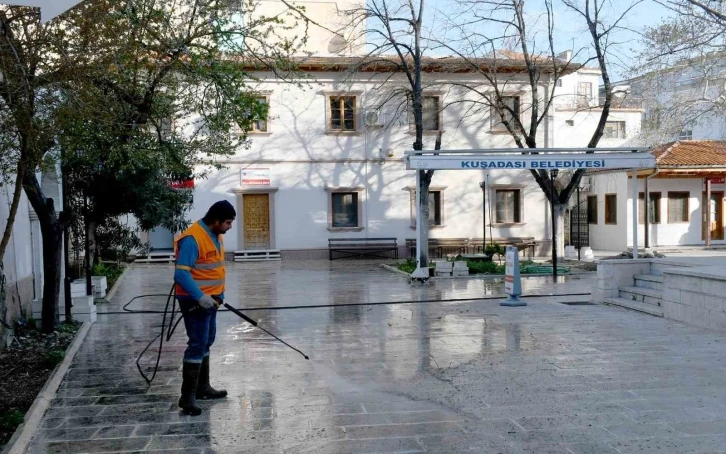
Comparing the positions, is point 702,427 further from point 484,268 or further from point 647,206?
point 647,206

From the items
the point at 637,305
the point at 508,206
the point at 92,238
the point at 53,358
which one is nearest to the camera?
the point at 53,358

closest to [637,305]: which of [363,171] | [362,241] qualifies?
[362,241]

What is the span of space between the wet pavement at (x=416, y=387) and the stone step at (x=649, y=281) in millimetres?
870

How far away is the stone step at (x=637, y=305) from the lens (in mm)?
10992

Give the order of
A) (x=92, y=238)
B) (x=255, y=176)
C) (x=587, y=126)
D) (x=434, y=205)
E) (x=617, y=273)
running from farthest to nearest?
1. (x=587, y=126)
2. (x=434, y=205)
3. (x=255, y=176)
4. (x=92, y=238)
5. (x=617, y=273)

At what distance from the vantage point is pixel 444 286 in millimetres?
16609

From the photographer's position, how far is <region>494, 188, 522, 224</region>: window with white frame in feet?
90.9

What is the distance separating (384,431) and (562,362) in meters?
3.04

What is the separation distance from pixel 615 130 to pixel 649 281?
28188 mm

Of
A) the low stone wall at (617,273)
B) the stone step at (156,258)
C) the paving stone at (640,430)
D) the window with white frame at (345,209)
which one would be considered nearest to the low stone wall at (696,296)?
the low stone wall at (617,273)


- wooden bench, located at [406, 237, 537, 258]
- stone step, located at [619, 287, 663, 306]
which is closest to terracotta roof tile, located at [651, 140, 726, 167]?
wooden bench, located at [406, 237, 537, 258]

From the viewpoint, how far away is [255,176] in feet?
86.9

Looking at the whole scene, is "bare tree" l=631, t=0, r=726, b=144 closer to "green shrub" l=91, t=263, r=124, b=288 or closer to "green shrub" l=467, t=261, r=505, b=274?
"green shrub" l=467, t=261, r=505, b=274

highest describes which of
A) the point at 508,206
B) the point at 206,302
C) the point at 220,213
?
the point at 508,206
